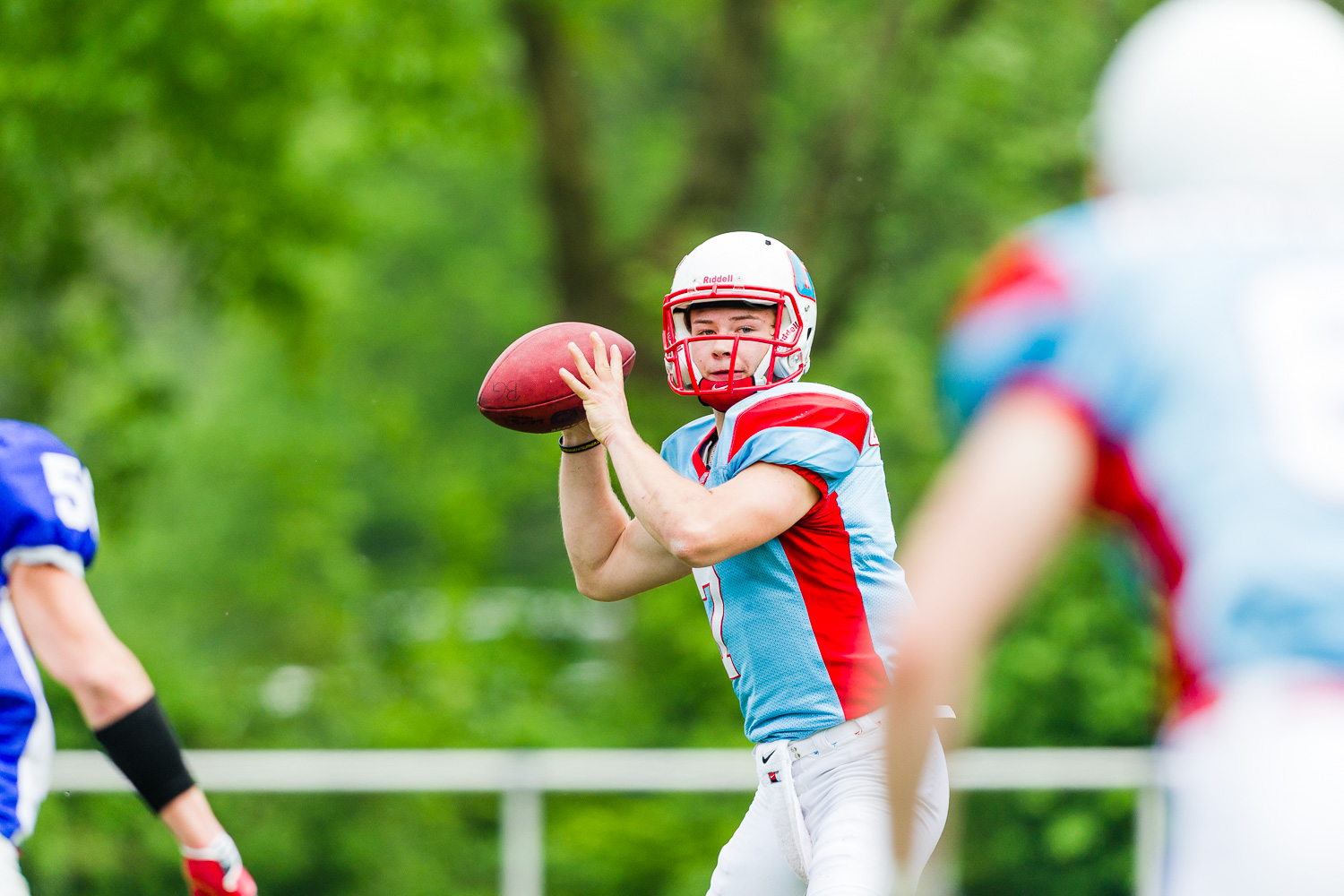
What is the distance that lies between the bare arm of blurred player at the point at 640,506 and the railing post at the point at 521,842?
272cm

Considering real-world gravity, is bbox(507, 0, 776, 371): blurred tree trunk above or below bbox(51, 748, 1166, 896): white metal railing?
above

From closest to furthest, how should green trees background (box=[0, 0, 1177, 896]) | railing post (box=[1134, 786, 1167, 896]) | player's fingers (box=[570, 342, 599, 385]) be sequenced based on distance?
player's fingers (box=[570, 342, 599, 385]), railing post (box=[1134, 786, 1167, 896]), green trees background (box=[0, 0, 1177, 896])

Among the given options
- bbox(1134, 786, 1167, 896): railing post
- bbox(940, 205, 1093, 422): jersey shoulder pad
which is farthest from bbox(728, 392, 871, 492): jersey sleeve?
bbox(1134, 786, 1167, 896): railing post

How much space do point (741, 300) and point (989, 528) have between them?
77.6 inches

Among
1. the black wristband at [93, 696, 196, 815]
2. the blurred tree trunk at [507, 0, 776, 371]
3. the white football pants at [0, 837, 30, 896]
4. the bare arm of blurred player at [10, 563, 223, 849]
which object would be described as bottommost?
the white football pants at [0, 837, 30, 896]

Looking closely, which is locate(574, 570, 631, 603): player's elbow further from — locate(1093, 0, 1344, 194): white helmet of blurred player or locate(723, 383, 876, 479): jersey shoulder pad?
locate(1093, 0, 1344, 194): white helmet of blurred player

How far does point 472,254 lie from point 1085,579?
10.1 metres

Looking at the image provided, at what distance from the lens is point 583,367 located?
3256mm

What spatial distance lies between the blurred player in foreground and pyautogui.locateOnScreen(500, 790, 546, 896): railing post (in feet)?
15.6

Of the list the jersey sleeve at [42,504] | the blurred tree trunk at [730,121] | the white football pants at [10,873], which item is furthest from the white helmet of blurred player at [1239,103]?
the blurred tree trunk at [730,121]

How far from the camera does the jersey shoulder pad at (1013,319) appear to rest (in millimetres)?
1454

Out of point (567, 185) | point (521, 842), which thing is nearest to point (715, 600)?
point (521, 842)

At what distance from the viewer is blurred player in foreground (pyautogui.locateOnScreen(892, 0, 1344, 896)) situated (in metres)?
1.39

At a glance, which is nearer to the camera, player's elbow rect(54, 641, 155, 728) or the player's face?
player's elbow rect(54, 641, 155, 728)
